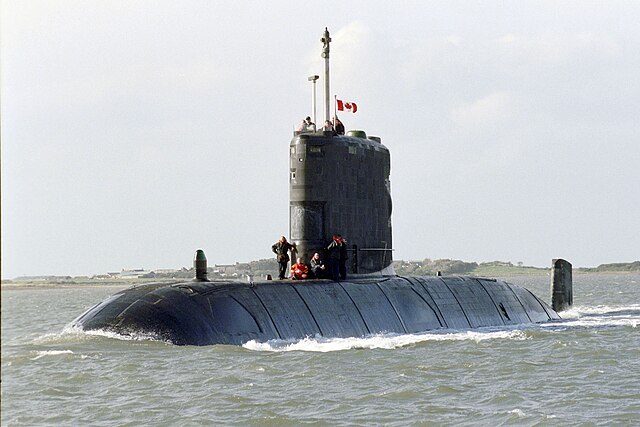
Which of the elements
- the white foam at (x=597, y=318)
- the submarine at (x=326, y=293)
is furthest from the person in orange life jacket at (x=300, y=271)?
the white foam at (x=597, y=318)

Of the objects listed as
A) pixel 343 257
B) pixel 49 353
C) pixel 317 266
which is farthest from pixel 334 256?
pixel 49 353

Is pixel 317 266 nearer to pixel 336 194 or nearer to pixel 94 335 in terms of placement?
pixel 336 194

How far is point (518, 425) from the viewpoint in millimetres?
9492

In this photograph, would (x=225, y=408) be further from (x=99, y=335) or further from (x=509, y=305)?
(x=509, y=305)

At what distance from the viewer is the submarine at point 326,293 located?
634 inches

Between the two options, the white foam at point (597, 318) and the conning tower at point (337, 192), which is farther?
the white foam at point (597, 318)

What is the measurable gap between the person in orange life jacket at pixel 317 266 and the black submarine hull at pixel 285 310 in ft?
1.75

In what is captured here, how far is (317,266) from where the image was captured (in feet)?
67.1

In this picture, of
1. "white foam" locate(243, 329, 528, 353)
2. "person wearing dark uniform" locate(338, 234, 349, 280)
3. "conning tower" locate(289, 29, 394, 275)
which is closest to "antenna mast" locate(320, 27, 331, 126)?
"conning tower" locate(289, 29, 394, 275)

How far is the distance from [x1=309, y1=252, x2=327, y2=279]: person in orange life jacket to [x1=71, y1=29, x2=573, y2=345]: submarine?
0.66 ft

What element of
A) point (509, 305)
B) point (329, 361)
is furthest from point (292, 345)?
point (509, 305)

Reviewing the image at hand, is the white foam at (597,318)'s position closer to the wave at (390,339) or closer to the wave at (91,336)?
the wave at (390,339)

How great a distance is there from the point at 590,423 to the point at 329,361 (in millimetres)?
5582

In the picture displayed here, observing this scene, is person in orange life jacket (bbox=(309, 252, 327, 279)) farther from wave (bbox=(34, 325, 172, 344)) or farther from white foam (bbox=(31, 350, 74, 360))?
white foam (bbox=(31, 350, 74, 360))
